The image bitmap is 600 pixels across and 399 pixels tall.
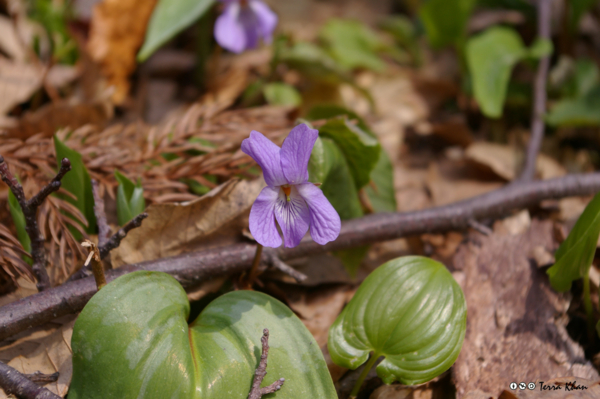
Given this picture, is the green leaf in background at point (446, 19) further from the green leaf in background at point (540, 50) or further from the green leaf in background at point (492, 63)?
the green leaf in background at point (540, 50)

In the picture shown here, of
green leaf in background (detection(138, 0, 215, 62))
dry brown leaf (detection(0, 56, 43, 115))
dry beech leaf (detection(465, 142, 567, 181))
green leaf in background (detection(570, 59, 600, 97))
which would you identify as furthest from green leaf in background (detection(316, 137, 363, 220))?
green leaf in background (detection(570, 59, 600, 97))

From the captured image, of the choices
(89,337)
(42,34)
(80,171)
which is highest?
(42,34)

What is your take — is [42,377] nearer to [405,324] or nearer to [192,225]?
[192,225]

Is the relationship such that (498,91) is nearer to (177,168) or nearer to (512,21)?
(512,21)

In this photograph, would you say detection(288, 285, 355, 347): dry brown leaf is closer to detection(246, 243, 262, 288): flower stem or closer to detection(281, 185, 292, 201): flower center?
detection(246, 243, 262, 288): flower stem

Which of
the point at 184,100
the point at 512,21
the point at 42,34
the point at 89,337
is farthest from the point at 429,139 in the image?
the point at 42,34

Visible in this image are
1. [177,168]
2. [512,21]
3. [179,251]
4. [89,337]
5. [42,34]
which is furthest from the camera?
[512,21]
